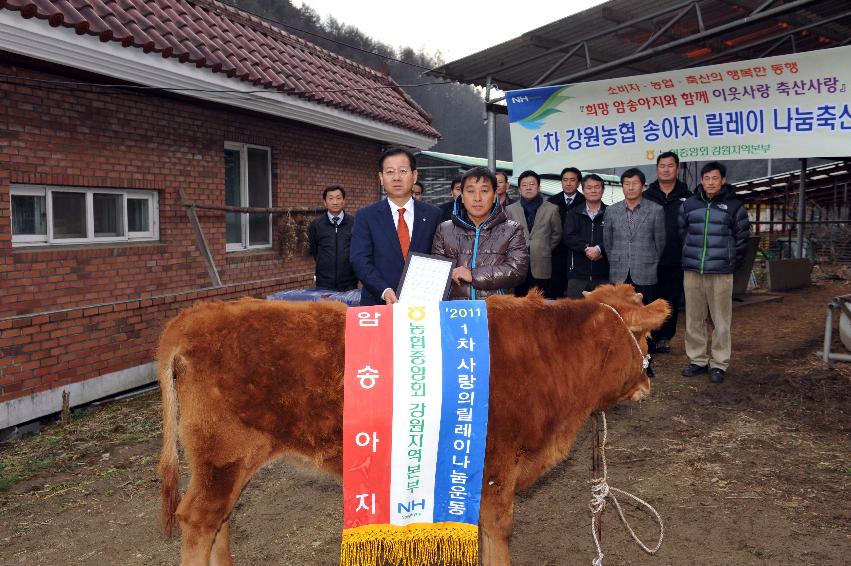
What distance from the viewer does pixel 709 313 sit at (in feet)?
22.1

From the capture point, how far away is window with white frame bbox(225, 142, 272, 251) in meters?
8.63

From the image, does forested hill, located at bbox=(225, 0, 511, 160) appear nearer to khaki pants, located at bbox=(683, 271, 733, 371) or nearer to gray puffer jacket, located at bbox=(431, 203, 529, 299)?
khaki pants, located at bbox=(683, 271, 733, 371)

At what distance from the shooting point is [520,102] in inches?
340

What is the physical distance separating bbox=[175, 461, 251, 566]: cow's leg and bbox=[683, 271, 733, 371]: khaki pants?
5275 mm

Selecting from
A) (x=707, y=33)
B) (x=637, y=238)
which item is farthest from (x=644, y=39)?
(x=637, y=238)

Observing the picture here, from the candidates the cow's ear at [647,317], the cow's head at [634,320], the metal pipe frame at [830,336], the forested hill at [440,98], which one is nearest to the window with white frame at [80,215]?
the cow's head at [634,320]

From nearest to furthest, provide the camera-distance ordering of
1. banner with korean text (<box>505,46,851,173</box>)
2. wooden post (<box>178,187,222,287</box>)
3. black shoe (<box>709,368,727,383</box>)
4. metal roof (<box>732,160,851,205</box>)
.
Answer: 1. black shoe (<box>709,368,727,383</box>)
2. banner with korean text (<box>505,46,851,173</box>)
3. wooden post (<box>178,187,222,287</box>)
4. metal roof (<box>732,160,851,205</box>)

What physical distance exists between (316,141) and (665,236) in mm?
5574

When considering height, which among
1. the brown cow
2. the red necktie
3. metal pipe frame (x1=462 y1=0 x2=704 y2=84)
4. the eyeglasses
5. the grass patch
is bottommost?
the grass patch

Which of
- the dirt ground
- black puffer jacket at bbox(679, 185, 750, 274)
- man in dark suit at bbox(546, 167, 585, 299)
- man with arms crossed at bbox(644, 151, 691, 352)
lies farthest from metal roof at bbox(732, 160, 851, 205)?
the dirt ground

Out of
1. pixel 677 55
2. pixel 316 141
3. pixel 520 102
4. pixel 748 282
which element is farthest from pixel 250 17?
pixel 748 282

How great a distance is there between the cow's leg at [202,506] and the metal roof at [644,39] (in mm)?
6975

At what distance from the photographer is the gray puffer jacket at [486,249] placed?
12.5 ft

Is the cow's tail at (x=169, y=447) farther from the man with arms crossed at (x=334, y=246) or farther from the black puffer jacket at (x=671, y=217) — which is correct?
the black puffer jacket at (x=671, y=217)
